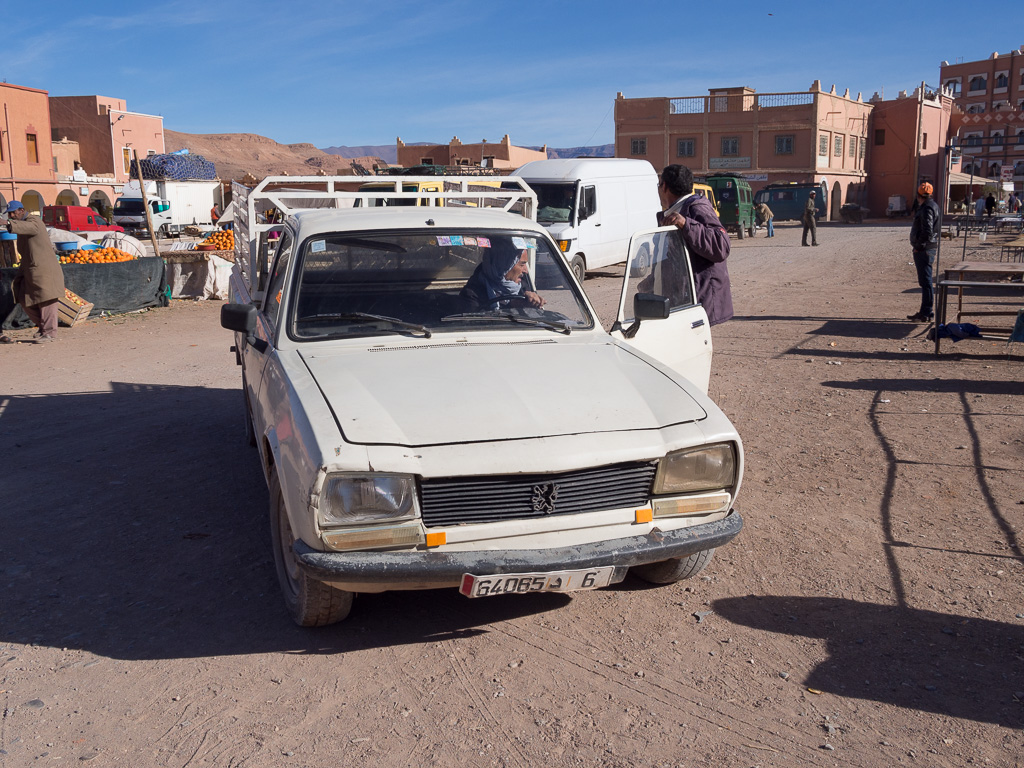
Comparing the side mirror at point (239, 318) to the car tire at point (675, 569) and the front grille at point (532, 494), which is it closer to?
the front grille at point (532, 494)

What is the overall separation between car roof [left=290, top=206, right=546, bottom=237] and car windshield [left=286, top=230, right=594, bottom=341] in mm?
49

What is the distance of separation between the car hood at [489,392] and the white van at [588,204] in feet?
41.6

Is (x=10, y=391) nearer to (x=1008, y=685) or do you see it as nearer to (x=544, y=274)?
(x=544, y=274)

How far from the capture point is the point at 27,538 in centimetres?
475

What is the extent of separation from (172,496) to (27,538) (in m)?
0.87

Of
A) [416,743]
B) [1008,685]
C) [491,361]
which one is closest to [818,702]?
[1008,685]

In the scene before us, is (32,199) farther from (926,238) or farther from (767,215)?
(926,238)

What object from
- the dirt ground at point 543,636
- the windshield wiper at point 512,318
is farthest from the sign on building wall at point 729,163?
the windshield wiper at point 512,318

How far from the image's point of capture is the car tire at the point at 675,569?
4.02 m

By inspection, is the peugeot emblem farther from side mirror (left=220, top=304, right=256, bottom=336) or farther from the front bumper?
side mirror (left=220, top=304, right=256, bottom=336)

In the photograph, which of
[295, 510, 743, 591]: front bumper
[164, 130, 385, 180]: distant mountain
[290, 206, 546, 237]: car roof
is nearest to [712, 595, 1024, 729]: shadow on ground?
[295, 510, 743, 591]: front bumper

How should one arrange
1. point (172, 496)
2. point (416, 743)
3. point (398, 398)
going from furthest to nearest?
1. point (172, 496)
2. point (398, 398)
3. point (416, 743)

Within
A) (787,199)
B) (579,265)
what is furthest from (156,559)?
(787,199)

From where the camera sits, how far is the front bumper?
3193mm
